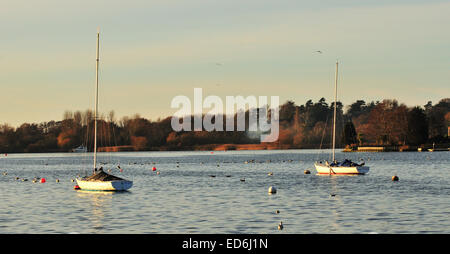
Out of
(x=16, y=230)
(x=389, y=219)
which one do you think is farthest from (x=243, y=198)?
(x=16, y=230)

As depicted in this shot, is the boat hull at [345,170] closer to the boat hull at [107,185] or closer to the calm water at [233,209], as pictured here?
the calm water at [233,209]

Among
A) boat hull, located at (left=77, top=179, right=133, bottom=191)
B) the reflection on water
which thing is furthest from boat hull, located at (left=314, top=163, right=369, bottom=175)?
the reflection on water

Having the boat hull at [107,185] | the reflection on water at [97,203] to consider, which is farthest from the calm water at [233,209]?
the boat hull at [107,185]

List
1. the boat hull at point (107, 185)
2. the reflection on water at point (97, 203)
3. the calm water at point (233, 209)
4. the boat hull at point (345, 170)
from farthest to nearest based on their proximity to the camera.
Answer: the boat hull at point (345, 170) → the boat hull at point (107, 185) → the reflection on water at point (97, 203) → the calm water at point (233, 209)

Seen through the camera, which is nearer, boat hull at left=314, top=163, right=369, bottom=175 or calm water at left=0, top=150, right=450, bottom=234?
calm water at left=0, top=150, right=450, bottom=234

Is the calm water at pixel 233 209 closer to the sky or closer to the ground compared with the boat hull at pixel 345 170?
closer to the ground

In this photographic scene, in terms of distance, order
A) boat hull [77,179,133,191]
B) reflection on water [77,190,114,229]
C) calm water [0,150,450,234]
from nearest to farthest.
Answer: calm water [0,150,450,234], reflection on water [77,190,114,229], boat hull [77,179,133,191]

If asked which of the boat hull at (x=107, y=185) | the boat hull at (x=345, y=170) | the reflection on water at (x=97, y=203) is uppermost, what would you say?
the boat hull at (x=345, y=170)

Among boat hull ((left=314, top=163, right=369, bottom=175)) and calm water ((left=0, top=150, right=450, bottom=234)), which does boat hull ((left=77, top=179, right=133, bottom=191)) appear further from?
boat hull ((left=314, top=163, right=369, bottom=175))

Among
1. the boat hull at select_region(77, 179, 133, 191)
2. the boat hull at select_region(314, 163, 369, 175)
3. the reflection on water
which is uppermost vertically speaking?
the boat hull at select_region(314, 163, 369, 175)

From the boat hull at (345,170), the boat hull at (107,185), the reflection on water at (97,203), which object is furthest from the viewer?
the boat hull at (345,170)
